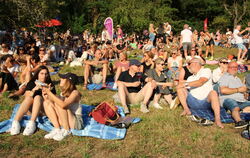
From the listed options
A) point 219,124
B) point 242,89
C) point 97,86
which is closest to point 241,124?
point 219,124

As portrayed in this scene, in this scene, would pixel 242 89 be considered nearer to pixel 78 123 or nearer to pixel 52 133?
pixel 78 123

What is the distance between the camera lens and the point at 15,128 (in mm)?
4387

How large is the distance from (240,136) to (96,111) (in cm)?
256

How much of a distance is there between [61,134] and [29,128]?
0.59m

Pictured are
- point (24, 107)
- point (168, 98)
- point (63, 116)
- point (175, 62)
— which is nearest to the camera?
point (63, 116)

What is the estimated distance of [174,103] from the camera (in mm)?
5738

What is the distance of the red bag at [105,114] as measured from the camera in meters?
4.80

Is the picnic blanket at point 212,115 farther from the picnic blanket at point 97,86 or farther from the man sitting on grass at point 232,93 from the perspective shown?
the picnic blanket at point 97,86

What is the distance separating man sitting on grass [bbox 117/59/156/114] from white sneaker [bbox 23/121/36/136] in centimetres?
193

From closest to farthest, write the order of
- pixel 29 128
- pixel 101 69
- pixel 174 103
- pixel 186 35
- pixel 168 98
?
pixel 29 128, pixel 174 103, pixel 168 98, pixel 101 69, pixel 186 35

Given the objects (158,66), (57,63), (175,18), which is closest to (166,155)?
(158,66)

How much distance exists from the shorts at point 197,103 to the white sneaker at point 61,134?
2.48 metres

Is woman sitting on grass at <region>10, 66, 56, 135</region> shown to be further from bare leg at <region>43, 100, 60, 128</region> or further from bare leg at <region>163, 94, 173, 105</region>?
bare leg at <region>163, 94, 173, 105</region>

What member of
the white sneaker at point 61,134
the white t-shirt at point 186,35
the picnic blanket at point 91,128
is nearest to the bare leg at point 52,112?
the white sneaker at point 61,134
